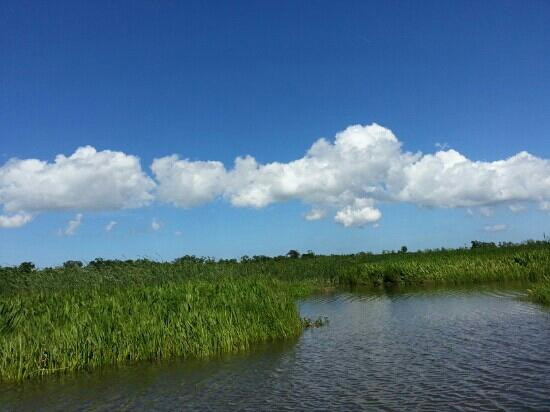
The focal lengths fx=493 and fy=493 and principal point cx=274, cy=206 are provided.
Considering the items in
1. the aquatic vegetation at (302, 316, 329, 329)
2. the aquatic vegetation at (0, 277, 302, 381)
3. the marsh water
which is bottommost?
the marsh water

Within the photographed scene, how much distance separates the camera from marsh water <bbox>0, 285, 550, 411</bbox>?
1291 cm

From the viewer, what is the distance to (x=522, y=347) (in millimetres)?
16828

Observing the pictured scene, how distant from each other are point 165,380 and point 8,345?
5.65 metres

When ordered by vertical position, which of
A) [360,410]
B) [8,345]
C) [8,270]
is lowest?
[360,410]

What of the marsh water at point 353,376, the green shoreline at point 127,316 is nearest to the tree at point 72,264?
the green shoreline at point 127,316

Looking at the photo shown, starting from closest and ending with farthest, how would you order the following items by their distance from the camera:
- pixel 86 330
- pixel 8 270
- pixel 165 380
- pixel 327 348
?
pixel 165 380 → pixel 86 330 → pixel 327 348 → pixel 8 270

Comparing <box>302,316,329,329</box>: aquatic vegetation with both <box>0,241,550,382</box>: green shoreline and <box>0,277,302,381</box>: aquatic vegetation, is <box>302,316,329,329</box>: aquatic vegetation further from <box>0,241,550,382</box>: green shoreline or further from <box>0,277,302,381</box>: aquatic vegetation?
<box>0,277,302,381</box>: aquatic vegetation

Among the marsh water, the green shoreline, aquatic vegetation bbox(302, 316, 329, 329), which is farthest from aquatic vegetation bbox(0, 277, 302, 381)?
aquatic vegetation bbox(302, 316, 329, 329)

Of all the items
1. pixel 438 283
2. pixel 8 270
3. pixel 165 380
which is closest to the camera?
pixel 165 380

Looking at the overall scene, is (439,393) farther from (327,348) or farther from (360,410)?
(327,348)

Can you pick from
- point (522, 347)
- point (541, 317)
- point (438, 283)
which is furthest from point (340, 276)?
point (522, 347)

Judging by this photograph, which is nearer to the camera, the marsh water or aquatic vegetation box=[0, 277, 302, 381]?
the marsh water

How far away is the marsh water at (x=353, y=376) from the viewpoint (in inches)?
508

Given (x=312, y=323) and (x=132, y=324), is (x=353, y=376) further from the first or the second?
(x=312, y=323)
